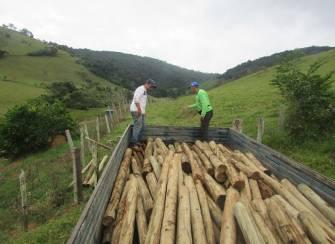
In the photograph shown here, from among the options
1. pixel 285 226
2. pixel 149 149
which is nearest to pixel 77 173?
pixel 149 149

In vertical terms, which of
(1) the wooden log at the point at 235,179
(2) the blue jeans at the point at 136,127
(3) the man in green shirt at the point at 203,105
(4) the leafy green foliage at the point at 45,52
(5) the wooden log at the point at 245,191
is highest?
(4) the leafy green foliage at the point at 45,52

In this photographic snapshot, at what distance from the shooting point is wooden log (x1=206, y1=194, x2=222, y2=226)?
4.38 metres

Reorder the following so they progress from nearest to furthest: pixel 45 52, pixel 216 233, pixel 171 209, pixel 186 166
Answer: pixel 216 233 < pixel 171 209 < pixel 186 166 < pixel 45 52

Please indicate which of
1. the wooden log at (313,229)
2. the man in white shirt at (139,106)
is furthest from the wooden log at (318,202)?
the man in white shirt at (139,106)

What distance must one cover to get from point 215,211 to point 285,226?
1.03 metres

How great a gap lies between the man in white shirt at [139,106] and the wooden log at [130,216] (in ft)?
12.3

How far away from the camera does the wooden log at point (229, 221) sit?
366 cm

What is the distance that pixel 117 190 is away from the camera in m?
5.46

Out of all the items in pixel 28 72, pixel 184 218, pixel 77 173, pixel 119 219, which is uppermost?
pixel 28 72

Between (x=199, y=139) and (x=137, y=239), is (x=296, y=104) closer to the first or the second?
(x=199, y=139)

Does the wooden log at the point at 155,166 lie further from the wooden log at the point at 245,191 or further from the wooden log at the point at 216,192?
the wooden log at the point at 245,191

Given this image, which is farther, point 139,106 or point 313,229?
point 139,106

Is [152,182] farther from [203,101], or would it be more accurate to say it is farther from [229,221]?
[203,101]

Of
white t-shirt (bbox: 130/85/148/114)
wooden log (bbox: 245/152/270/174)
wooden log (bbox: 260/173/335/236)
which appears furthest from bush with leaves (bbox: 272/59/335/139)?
wooden log (bbox: 260/173/335/236)
